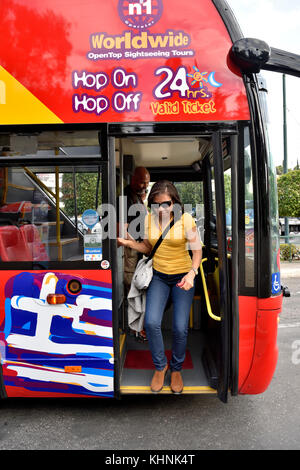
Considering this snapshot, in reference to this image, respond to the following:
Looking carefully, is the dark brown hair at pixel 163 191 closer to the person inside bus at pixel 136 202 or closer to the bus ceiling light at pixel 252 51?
the person inside bus at pixel 136 202

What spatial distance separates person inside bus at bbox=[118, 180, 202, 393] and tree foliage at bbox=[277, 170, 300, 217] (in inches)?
409

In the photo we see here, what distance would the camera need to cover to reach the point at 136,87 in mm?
2639

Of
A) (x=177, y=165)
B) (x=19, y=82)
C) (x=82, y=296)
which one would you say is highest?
(x=19, y=82)

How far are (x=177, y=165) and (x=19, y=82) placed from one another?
225 centimetres

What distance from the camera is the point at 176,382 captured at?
2906 mm

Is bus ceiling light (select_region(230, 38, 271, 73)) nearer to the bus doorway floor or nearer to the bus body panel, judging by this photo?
the bus body panel

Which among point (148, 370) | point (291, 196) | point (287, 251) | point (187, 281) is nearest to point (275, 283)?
point (187, 281)

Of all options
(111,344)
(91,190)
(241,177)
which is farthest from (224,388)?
(91,190)

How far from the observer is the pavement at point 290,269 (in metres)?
9.65

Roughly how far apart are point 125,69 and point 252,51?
921 mm

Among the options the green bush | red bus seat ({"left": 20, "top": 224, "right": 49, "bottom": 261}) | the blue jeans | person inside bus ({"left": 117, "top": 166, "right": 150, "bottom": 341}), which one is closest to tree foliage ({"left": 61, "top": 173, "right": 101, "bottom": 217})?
red bus seat ({"left": 20, "top": 224, "right": 49, "bottom": 261})

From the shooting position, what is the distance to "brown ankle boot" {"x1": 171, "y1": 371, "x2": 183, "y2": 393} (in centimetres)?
286
